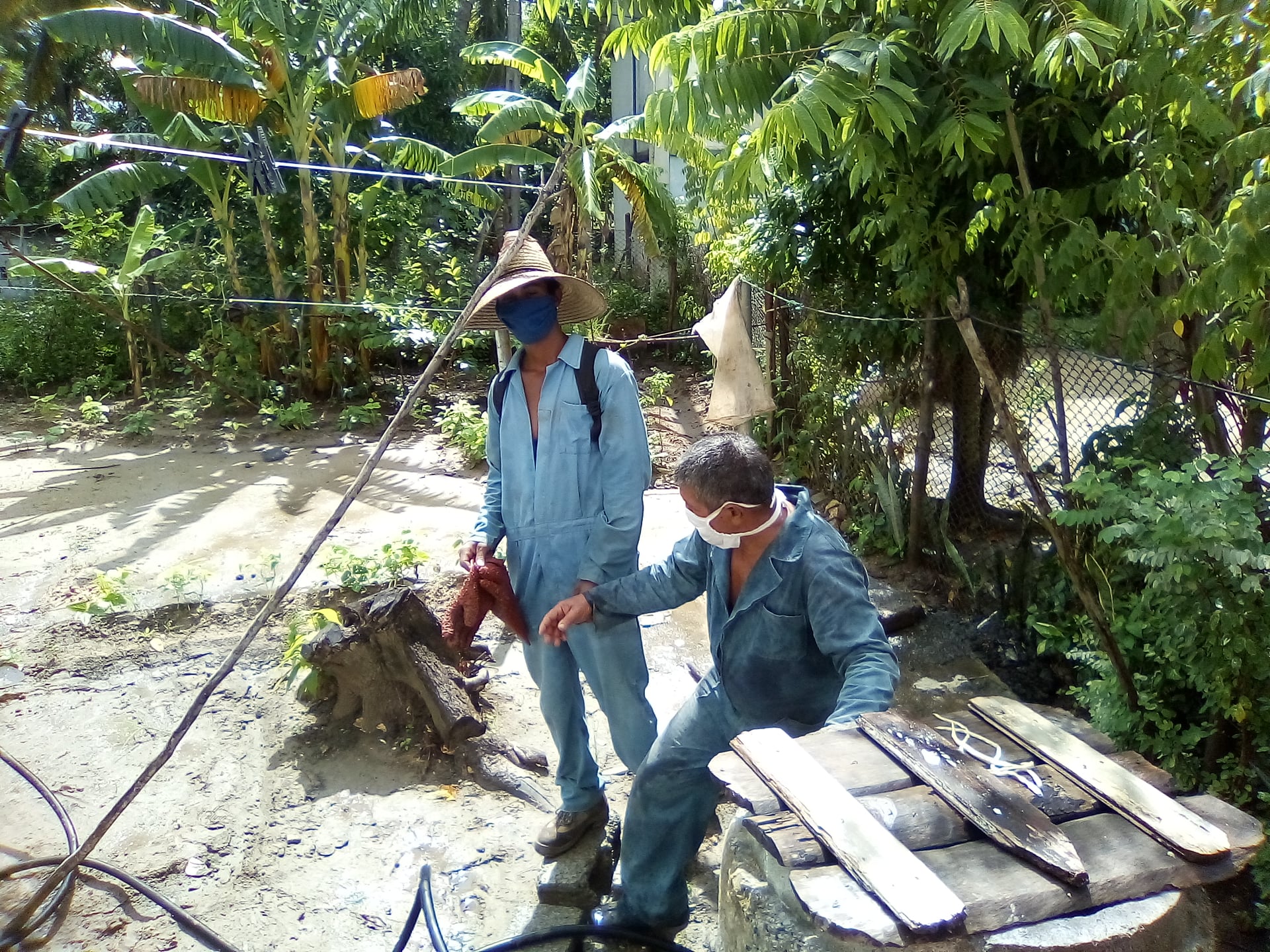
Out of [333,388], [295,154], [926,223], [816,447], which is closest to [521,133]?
[295,154]

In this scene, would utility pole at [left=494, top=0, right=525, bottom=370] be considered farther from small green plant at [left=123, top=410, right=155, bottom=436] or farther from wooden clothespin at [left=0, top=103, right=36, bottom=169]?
wooden clothespin at [left=0, top=103, right=36, bottom=169]

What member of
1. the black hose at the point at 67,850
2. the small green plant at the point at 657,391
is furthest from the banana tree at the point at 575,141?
the black hose at the point at 67,850

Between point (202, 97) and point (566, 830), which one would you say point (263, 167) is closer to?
point (202, 97)

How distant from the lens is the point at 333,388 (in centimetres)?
1109

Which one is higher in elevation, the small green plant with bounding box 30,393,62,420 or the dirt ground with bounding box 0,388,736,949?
the small green plant with bounding box 30,393,62,420

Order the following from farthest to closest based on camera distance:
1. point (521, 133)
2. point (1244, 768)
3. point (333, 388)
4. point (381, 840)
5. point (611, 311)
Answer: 1. point (611, 311)
2. point (333, 388)
3. point (521, 133)
4. point (381, 840)
5. point (1244, 768)

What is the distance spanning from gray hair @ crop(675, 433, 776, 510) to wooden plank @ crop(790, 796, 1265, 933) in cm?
90

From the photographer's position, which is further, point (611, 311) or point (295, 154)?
point (611, 311)

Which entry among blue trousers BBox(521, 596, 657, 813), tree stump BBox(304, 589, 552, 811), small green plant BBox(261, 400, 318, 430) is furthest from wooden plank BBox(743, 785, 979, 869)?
small green plant BBox(261, 400, 318, 430)

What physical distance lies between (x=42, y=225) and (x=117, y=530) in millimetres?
8570

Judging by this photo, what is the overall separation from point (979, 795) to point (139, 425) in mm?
10372

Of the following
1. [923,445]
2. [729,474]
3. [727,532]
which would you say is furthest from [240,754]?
[923,445]

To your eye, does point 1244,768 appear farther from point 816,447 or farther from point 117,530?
point 117,530

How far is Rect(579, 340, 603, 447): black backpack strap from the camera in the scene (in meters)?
2.73
